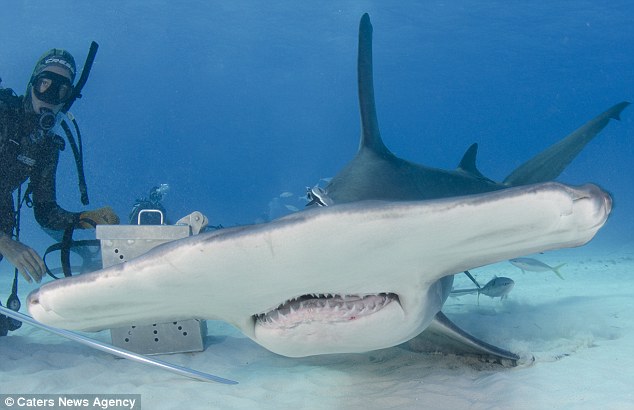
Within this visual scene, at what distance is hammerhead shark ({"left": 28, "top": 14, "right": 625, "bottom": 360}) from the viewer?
1.30m

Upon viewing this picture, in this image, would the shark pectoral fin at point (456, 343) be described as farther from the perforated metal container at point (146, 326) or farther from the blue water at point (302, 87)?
the perforated metal container at point (146, 326)

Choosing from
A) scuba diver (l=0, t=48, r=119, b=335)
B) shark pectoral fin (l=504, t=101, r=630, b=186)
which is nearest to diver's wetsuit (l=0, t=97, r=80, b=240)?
scuba diver (l=0, t=48, r=119, b=335)

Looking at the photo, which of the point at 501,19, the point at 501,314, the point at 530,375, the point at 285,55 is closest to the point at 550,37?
the point at 501,19

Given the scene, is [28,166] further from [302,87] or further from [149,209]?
[302,87]

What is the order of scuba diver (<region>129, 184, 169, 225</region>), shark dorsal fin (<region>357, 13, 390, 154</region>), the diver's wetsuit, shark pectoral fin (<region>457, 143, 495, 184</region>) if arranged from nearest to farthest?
shark dorsal fin (<region>357, 13, 390, 154</region>) → shark pectoral fin (<region>457, 143, 495, 184</region>) → the diver's wetsuit → scuba diver (<region>129, 184, 169, 225</region>)

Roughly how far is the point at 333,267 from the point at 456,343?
1.94 metres

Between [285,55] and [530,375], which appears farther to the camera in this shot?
[285,55]

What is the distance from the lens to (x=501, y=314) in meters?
5.16

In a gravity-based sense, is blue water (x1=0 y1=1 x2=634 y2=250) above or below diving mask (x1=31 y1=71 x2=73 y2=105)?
above

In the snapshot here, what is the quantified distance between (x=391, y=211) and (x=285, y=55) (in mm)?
45303

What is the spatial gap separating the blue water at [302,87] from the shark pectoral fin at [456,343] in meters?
1.60

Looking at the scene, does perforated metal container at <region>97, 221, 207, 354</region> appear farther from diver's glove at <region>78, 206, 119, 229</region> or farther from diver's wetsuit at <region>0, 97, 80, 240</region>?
diver's wetsuit at <region>0, 97, 80, 240</region>

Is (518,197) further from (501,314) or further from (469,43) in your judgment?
(469,43)

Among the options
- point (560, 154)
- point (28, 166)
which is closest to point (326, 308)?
point (560, 154)
